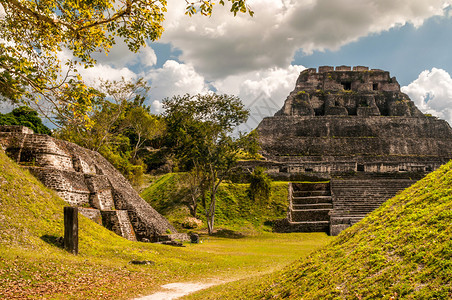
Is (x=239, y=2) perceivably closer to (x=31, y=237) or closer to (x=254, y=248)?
(x=31, y=237)

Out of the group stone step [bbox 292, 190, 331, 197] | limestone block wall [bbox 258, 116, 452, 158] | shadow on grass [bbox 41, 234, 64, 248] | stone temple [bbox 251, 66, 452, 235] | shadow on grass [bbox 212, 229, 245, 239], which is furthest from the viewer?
limestone block wall [bbox 258, 116, 452, 158]

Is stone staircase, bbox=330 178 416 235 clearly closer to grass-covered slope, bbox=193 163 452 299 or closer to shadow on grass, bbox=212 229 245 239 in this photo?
shadow on grass, bbox=212 229 245 239

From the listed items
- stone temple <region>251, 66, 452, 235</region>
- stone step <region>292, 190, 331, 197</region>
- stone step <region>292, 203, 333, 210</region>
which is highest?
stone temple <region>251, 66, 452, 235</region>

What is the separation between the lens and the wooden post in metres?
8.61

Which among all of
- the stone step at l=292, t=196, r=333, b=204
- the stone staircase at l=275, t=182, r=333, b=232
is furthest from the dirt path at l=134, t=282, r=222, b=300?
the stone step at l=292, t=196, r=333, b=204

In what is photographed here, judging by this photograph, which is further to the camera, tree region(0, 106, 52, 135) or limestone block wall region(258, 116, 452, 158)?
limestone block wall region(258, 116, 452, 158)

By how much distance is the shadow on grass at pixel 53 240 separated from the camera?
28.1 feet

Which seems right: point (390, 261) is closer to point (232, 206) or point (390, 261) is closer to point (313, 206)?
point (313, 206)

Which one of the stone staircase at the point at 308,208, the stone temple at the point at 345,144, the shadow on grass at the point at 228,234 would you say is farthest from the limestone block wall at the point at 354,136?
the shadow on grass at the point at 228,234

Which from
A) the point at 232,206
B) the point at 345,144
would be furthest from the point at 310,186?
the point at 345,144

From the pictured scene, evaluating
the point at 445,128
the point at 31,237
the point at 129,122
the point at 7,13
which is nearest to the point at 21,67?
the point at 7,13

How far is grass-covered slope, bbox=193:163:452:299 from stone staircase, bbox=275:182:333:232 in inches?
506

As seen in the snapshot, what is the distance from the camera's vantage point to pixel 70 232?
28.3 ft

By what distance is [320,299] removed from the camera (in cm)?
362
